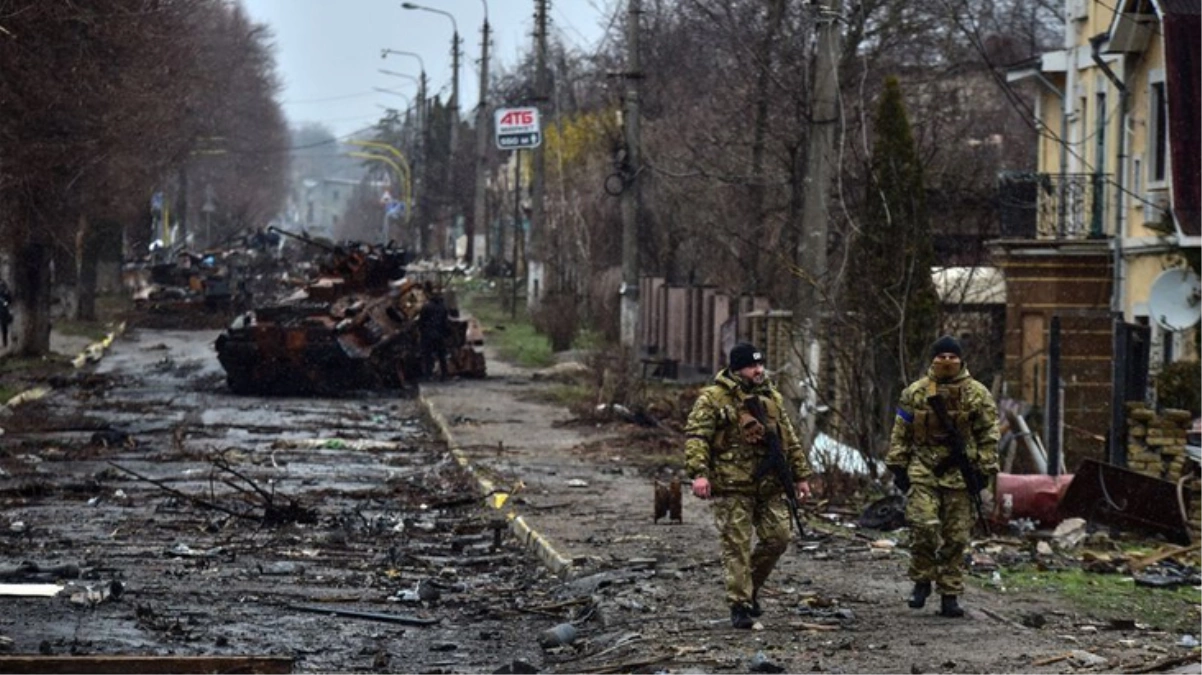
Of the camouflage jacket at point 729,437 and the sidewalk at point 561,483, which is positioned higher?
the camouflage jacket at point 729,437

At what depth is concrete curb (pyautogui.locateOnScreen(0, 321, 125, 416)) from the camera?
32.0 m

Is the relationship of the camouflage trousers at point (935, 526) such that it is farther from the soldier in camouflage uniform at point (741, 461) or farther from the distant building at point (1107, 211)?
the distant building at point (1107, 211)

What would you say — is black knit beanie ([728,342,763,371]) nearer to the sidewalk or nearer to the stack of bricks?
the sidewalk

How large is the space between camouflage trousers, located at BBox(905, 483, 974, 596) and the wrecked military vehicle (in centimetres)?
2447

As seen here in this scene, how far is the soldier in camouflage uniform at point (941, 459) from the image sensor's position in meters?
12.5

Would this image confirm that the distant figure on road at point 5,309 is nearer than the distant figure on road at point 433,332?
No

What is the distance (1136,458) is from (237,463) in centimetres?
1026

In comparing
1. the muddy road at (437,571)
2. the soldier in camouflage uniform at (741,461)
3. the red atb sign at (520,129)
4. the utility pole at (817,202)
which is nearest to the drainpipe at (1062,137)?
the muddy road at (437,571)

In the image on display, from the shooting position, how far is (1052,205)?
1307 inches

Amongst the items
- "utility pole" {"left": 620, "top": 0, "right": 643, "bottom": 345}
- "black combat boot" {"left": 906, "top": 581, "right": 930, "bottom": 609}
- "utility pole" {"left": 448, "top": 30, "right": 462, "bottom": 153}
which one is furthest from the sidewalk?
"utility pole" {"left": 448, "top": 30, "right": 462, "bottom": 153}

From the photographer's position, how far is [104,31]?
34125 millimetres

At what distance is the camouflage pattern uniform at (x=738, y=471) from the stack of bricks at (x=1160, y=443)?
23.1 ft

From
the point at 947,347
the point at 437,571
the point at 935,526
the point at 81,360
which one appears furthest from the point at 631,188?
the point at 935,526

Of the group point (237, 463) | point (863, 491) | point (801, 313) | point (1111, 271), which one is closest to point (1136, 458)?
point (863, 491)
